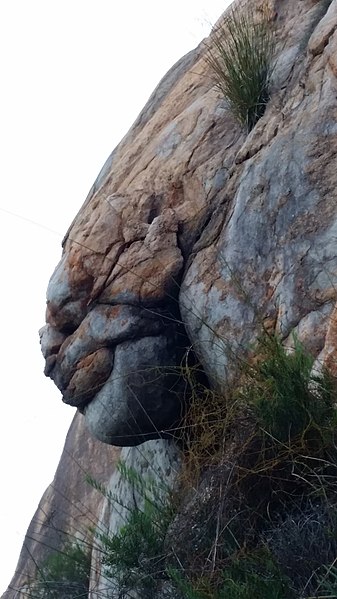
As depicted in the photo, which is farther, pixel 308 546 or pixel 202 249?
pixel 202 249

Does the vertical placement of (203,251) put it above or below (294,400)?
above

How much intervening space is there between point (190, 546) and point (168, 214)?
82.9 inches

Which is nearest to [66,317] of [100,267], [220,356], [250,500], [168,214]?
[100,267]

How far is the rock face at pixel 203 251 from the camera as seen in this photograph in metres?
5.08

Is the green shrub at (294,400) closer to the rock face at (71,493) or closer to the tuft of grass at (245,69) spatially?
the tuft of grass at (245,69)

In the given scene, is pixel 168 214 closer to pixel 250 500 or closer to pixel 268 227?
pixel 268 227

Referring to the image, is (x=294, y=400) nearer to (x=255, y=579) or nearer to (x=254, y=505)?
(x=254, y=505)

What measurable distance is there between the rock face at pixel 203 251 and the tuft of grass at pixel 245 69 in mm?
80

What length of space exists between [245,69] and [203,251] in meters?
1.03

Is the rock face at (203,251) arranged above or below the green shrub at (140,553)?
above

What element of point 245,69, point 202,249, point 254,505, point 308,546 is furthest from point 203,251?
point 308,546

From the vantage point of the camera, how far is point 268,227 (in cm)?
526

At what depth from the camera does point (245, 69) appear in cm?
571

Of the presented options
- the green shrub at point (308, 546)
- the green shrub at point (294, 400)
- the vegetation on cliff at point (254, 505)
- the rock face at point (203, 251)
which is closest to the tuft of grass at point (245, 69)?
the rock face at point (203, 251)
